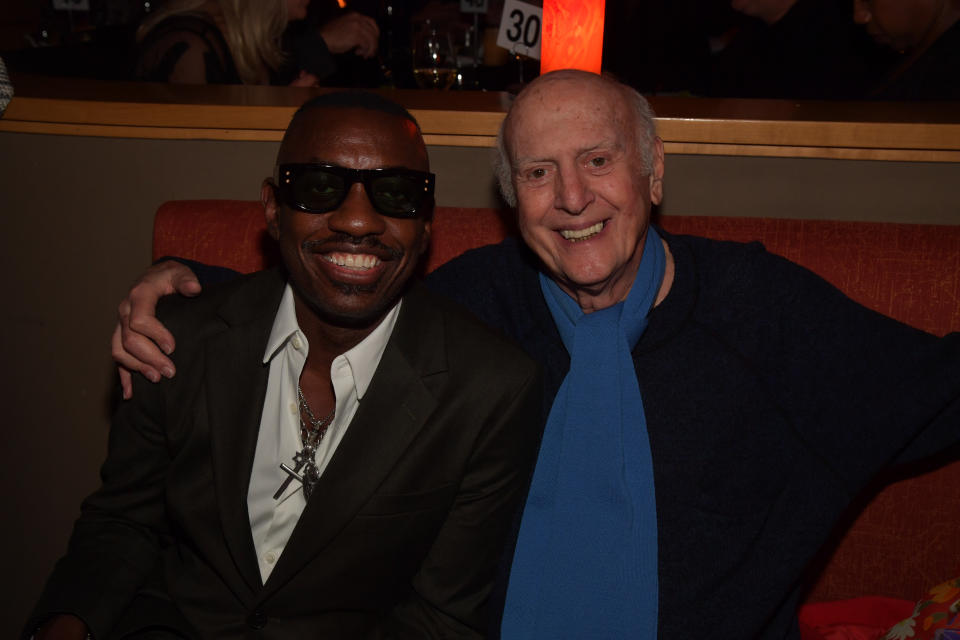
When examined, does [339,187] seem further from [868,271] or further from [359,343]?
[868,271]

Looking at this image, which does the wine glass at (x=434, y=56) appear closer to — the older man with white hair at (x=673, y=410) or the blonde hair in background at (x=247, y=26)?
the blonde hair in background at (x=247, y=26)

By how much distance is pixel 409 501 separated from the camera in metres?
1.56

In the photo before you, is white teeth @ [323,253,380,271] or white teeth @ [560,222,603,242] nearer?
white teeth @ [323,253,380,271]

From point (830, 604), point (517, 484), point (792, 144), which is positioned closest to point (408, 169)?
point (517, 484)

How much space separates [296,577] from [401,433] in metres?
0.34

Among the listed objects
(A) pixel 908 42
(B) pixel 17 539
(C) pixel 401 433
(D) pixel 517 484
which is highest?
(A) pixel 908 42

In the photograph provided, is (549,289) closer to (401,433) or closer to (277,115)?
(401,433)

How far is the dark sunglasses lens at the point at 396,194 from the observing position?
1.47 metres

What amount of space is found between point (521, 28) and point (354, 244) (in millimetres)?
1517

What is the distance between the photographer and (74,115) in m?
2.32

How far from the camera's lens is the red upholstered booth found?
1.91 m

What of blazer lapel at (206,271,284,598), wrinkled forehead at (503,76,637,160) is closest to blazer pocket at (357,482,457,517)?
blazer lapel at (206,271,284,598)

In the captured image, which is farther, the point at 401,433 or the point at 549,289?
the point at 549,289

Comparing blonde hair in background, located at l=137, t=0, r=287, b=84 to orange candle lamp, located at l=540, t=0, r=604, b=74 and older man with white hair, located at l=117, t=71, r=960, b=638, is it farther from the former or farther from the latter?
older man with white hair, located at l=117, t=71, r=960, b=638
